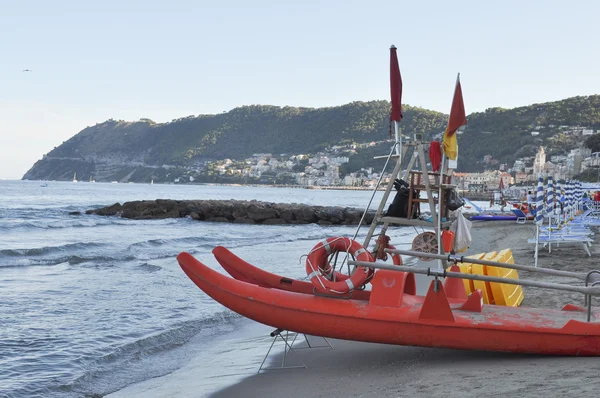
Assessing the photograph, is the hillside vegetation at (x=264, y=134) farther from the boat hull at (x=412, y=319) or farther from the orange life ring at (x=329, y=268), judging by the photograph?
the boat hull at (x=412, y=319)

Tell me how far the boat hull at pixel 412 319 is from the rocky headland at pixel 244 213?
31.9 meters

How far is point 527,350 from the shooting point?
5.43 metres

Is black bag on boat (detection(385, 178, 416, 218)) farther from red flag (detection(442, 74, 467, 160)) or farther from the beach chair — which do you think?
the beach chair

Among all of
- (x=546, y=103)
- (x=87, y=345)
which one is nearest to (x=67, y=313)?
(x=87, y=345)

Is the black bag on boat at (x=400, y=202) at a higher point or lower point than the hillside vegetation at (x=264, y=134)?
lower

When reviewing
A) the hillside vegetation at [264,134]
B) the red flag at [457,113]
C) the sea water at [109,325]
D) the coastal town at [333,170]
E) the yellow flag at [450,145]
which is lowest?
the sea water at [109,325]

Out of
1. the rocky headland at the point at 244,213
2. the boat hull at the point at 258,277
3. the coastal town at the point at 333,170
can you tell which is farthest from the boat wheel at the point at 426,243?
the coastal town at the point at 333,170

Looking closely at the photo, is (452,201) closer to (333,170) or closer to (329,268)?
(329,268)

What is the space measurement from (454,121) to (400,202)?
1183 millimetres

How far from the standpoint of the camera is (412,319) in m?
5.71

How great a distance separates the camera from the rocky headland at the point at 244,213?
3909 cm

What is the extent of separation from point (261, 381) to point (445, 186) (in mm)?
3255

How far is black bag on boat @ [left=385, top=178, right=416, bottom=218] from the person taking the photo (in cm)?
771

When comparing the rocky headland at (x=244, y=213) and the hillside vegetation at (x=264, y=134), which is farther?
the hillside vegetation at (x=264, y=134)
